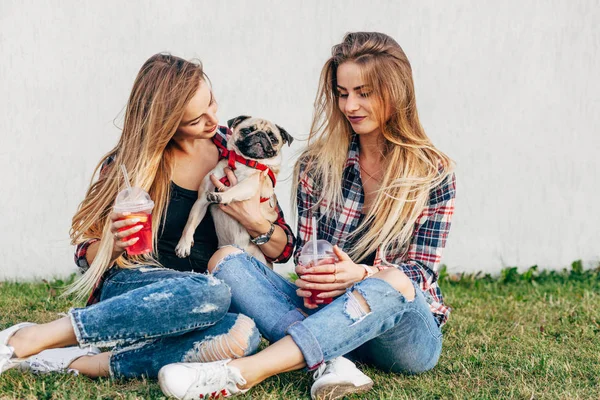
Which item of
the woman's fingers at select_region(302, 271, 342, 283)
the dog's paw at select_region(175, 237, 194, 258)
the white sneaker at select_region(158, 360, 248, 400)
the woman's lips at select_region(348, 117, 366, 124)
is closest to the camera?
the white sneaker at select_region(158, 360, 248, 400)

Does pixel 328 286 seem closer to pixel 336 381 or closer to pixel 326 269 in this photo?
pixel 326 269

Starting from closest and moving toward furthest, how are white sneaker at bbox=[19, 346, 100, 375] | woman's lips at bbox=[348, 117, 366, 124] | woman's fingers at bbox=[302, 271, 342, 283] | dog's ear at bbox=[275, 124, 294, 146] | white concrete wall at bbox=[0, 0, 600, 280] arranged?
woman's fingers at bbox=[302, 271, 342, 283], white sneaker at bbox=[19, 346, 100, 375], woman's lips at bbox=[348, 117, 366, 124], dog's ear at bbox=[275, 124, 294, 146], white concrete wall at bbox=[0, 0, 600, 280]

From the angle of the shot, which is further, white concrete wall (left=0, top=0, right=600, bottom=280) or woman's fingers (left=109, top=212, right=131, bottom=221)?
white concrete wall (left=0, top=0, right=600, bottom=280)

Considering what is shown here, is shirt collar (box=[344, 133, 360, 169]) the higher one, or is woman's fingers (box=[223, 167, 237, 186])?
shirt collar (box=[344, 133, 360, 169])

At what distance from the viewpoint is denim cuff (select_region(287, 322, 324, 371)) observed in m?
2.73

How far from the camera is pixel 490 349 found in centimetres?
374

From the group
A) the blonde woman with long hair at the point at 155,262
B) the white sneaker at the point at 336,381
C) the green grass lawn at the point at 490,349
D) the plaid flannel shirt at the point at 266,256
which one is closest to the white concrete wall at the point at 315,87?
the green grass lawn at the point at 490,349

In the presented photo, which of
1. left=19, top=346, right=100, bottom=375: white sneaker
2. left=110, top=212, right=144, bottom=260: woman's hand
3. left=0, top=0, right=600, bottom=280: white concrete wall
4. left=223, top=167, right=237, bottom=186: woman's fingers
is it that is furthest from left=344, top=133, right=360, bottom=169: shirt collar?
left=0, top=0, right=600, bottom=280: white concrete wall

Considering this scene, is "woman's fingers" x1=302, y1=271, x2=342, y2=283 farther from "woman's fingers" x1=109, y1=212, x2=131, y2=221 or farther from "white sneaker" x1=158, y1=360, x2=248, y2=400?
"woman's fingers" x1=109, y1=212, x2=131, y2=221

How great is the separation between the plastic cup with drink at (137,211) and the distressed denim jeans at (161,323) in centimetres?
16

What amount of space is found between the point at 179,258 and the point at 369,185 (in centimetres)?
96

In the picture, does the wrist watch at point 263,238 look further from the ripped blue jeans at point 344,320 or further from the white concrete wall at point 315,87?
the white concrete wall at point 315,87

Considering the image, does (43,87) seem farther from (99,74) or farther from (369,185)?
(369,185)

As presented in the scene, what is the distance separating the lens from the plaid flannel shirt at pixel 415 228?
3.25 m
